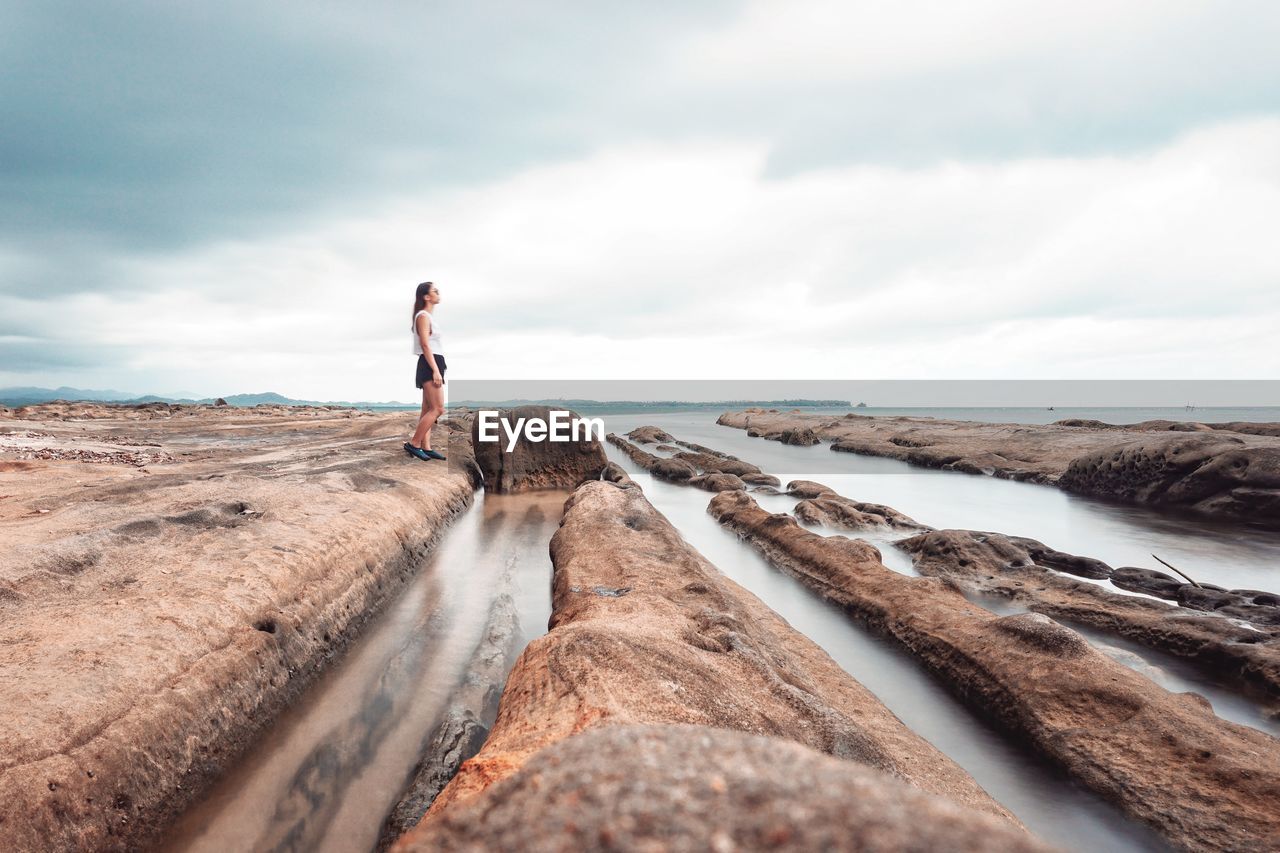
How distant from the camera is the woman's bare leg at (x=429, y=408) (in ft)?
26.9

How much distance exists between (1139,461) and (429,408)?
1687cm

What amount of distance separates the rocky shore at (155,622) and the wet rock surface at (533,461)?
17.2 feet

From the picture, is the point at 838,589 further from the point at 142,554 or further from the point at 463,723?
the point at 142,554

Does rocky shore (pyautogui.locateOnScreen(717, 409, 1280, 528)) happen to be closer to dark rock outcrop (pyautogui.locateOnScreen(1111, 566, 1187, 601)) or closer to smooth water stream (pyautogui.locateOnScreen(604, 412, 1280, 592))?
smooth water stream (pyautogui.locateOnScreen(604, 412, 1280, 592))

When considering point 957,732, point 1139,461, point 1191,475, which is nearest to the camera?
point 957,732

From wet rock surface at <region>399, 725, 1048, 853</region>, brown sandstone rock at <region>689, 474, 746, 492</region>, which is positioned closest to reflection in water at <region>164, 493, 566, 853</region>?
wet rock surface at <region>399, 725, 1048, 853</region>

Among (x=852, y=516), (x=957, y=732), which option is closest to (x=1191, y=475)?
(x=852, y=516)

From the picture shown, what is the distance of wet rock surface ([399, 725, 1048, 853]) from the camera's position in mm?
834

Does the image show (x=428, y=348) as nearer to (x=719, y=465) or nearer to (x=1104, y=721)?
(x=1104, y=721)

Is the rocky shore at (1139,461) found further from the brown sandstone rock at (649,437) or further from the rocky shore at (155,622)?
the rocky shore at (155,622)

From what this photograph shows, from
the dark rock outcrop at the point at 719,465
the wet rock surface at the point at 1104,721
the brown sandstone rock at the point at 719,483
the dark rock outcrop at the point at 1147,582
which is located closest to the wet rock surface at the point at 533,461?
the brown sandstone rock at the point at 719,483

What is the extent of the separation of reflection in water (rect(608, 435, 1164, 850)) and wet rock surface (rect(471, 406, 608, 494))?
5873 millimetres

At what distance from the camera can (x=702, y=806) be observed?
939 millimetres

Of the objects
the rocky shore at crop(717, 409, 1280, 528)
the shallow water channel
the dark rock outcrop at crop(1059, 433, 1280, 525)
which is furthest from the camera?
the rocky shore at crop(717, 409, 1280, 528)
